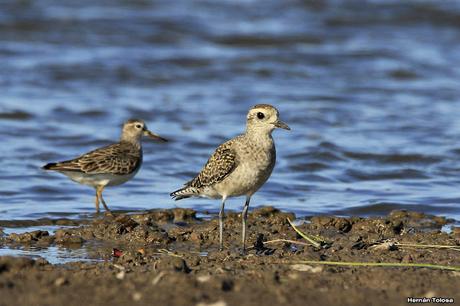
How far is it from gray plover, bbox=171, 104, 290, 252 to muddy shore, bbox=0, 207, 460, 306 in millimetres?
505

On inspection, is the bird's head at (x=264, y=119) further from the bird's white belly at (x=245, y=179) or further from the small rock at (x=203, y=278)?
the small rock at (x=203, y=278)

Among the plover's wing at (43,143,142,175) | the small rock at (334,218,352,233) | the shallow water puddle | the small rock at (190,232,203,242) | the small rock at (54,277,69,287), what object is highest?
the plover's wing at (43,143,142,175)

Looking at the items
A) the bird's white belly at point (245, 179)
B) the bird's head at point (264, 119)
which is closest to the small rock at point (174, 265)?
the bird's white belly at point (245, 179)

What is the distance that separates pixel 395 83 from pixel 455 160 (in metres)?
6.01

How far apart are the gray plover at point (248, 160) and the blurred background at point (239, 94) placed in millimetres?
2159

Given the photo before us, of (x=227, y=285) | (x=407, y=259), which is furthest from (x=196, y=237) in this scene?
(x=227, y=285)

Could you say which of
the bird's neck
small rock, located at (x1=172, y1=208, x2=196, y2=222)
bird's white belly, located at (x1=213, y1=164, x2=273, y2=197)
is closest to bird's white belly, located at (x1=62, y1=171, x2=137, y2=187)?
small rock, located at (x1=172, y1=208, x2=196, y2=222)

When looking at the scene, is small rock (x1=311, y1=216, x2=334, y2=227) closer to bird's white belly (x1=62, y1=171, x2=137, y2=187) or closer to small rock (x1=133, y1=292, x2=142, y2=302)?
bird's white belly (x1=62, y1=171, x2=137, y2=187)

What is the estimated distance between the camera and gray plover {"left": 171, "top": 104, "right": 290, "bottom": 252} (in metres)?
8.52

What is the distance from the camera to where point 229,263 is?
7605 mm

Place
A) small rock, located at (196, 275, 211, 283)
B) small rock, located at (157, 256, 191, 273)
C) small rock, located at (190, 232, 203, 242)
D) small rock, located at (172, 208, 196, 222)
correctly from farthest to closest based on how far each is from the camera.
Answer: small rock, located at (172, 208, 196, 222) → small rock, located at (190, 232, 203, 242) → small rock, located at (157, 256, 191, 273) → small rock, located at (196, 275, 211, 283)

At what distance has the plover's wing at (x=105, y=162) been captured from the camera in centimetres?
1120

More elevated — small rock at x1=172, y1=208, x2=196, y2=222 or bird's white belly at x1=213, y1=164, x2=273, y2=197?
bird's white belly at x1=213, y1=164, x2=273, y2=197

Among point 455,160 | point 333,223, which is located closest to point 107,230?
point 333,223
